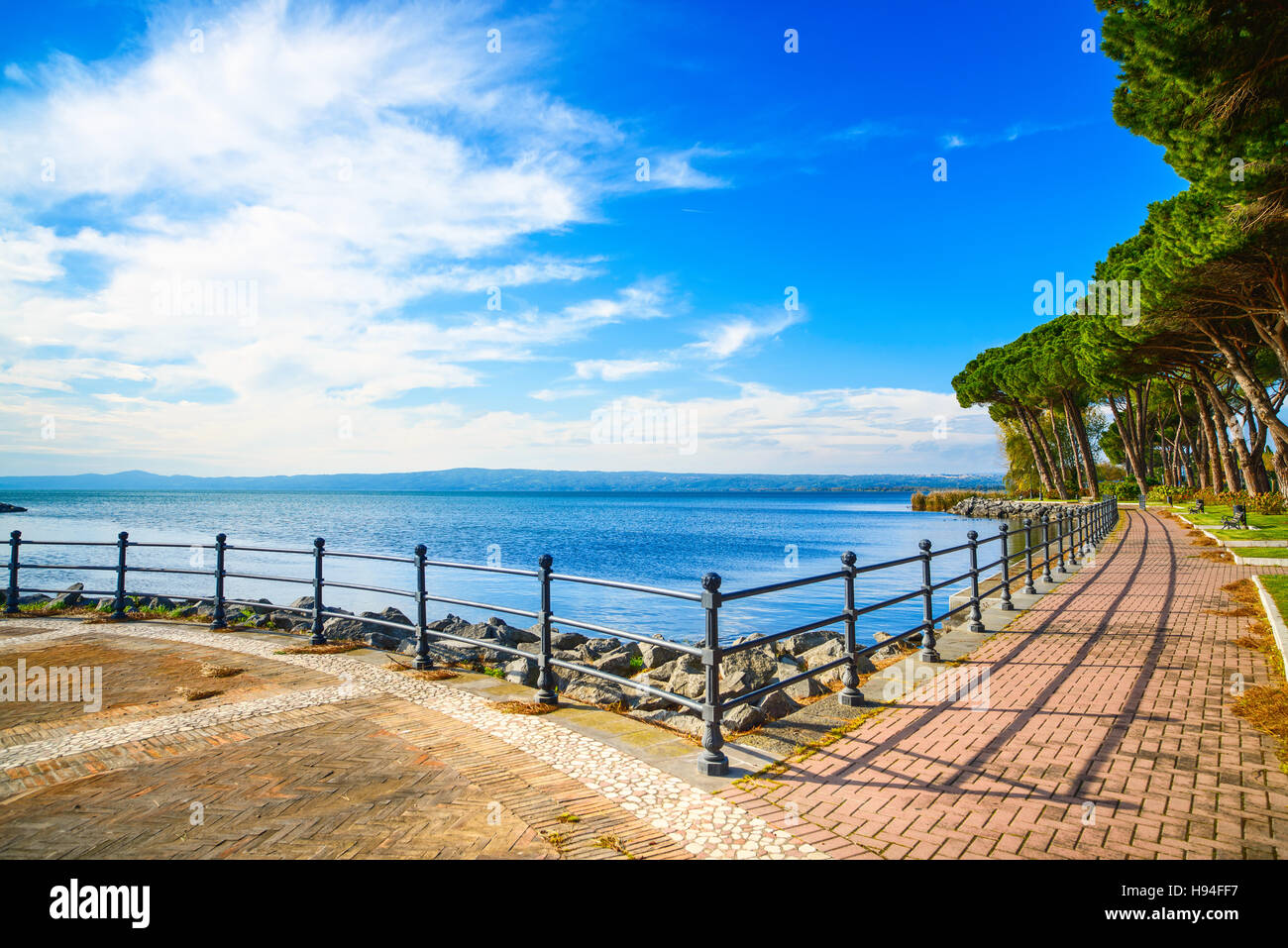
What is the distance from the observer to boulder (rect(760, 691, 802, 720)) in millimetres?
6521

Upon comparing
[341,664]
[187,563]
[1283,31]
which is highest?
[1283,31]

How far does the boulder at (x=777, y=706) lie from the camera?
6.52 metres

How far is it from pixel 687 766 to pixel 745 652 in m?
6.81

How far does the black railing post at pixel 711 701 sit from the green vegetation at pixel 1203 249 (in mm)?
13124

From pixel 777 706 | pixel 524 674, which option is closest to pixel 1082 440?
pixel 524 674

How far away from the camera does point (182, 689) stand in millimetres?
7035

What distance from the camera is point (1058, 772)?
4699 millimetres

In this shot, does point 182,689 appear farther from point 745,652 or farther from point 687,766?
point 745,652

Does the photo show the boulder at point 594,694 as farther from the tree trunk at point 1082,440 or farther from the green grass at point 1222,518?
the tree trunk at point 1082,440

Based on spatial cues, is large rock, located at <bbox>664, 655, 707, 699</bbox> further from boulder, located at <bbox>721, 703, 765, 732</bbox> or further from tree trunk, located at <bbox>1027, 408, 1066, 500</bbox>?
tree trunk, located at <bbox>1027, 408, 1066, 500</bbox>

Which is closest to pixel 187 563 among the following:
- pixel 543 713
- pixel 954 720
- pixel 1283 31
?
pixel 543 713

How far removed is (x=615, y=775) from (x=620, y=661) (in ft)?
24.1

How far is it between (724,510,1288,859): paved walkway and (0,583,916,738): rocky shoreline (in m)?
1.36

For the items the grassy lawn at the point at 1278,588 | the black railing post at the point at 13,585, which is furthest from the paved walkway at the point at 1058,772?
the black railing post at the point at 13,585
